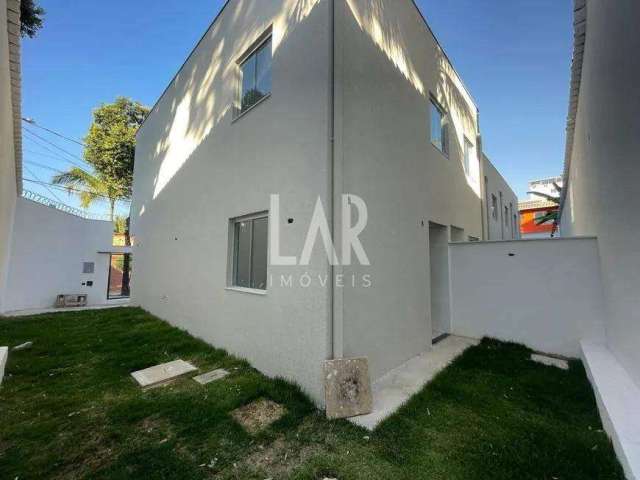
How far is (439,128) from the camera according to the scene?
711 cm

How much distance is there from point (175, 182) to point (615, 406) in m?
9.46

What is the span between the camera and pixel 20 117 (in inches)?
292

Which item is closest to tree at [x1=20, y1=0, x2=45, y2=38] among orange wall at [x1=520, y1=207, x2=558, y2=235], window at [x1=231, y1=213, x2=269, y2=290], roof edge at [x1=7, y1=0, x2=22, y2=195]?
roof edge at [x1=7, y1=0, x2=22, y2=195]

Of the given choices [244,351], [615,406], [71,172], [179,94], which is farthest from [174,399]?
[71,172]

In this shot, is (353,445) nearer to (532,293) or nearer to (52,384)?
(52,384)

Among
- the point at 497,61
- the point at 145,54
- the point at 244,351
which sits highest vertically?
the point at 145,54

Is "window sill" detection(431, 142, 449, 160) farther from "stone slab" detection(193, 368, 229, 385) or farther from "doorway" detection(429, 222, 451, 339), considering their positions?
"stone slab" detection(193, 368, 229, 385)

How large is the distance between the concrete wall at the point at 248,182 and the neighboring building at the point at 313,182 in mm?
28

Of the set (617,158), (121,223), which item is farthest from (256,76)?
(121,223)

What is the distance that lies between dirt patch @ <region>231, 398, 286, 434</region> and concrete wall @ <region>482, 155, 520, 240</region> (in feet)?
32.5

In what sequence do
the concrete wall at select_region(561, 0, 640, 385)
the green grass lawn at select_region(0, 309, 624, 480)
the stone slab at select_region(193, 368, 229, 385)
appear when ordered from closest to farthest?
the green grass lawn at select_region(0, 309, 624, 480), the concrete wall at select_region(561, 0, 640, 385), the stone slab at select_region(193, 368, 229, 385)

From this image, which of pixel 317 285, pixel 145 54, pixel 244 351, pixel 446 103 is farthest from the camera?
pixel 145 54

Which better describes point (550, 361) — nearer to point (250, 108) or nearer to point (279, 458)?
point (279, 458)

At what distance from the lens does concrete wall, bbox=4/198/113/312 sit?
10.9 meters
